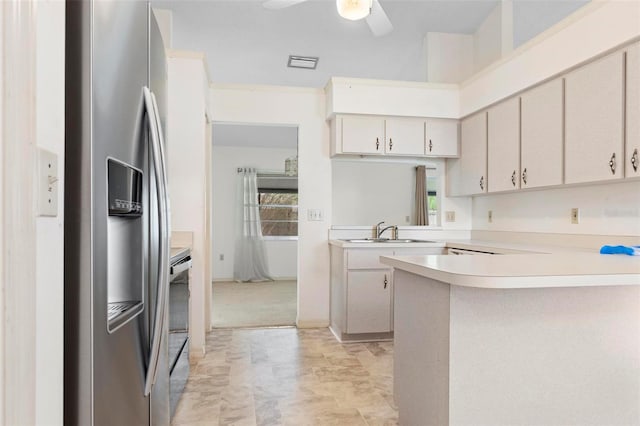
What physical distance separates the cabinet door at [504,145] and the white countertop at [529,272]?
1.51m

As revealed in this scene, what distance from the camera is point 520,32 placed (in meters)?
3.90

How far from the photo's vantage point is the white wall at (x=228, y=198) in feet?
22.6

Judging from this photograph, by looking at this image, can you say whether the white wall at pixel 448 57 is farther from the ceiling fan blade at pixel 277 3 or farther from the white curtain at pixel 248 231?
the white curtain at pixel 248 231

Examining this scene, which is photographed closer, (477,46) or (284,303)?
(477,46)

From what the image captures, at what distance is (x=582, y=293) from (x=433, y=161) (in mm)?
2613

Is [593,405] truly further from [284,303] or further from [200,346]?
[284,303]

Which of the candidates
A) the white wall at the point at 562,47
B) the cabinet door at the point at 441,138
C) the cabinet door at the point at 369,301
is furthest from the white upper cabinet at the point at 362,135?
the cabinet door at the point at 369,301

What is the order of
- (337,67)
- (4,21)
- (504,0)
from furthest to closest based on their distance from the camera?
1. (337,67)
2. (504,0)
3. (4,21)

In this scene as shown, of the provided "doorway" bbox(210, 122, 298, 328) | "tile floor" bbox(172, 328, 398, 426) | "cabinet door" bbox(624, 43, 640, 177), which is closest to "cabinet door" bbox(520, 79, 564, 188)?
"cabinet door" bbox(624, 43, 640, 177)

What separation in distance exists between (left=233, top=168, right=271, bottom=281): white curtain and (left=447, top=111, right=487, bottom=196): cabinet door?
3820 millimetres

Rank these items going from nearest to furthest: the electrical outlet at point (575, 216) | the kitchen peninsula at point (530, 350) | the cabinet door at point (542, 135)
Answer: the kitchen peninsula at point (530, 350), the cabinet door at point (542, 135), the electrical outlet at point (575, 216)

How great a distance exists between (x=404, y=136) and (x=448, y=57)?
0.97 metres

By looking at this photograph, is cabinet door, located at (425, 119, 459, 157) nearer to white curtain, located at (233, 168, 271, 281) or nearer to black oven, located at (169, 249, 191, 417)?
black oven, located at (169, 249, 191, 417)

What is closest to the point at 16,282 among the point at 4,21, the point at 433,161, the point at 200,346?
the point at 4,21
